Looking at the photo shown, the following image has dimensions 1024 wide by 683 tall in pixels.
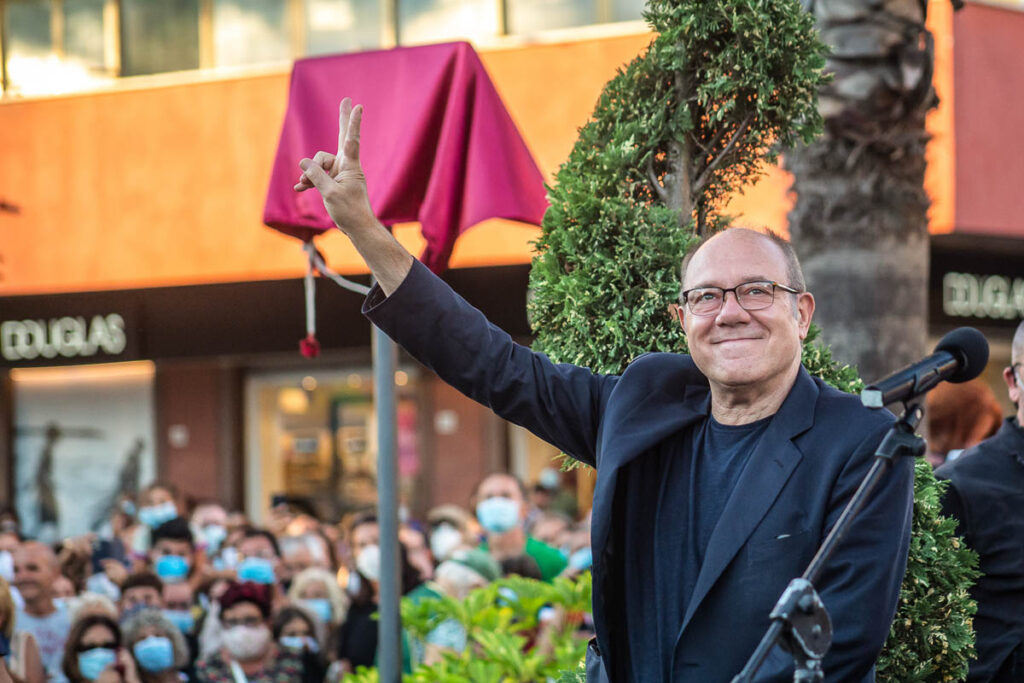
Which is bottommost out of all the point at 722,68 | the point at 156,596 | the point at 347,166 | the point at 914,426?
the point at 156,596

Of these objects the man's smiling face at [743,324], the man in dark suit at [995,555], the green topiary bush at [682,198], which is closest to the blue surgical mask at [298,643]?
the green topiary bush at [682,198]

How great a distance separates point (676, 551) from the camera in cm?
279

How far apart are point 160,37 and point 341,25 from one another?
2.15 meters

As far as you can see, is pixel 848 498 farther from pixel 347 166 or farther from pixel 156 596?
pixel 156 596

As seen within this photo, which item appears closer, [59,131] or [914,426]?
[914,426]

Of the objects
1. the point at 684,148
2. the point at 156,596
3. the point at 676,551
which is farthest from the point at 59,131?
the point at 676,551

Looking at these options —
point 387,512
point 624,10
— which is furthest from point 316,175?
point 624,10

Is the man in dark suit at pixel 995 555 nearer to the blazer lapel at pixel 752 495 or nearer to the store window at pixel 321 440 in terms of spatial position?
the blazer lapel at pixel 752 495

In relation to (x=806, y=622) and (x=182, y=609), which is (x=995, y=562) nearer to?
(x=806, y=622)

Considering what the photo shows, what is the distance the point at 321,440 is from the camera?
16.4m

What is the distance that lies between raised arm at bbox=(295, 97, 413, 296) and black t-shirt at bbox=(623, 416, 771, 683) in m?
0.65

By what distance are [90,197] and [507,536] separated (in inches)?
358

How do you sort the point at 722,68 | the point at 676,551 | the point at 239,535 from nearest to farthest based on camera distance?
the point at 676,551
the point at 722,68
the point at 239,535

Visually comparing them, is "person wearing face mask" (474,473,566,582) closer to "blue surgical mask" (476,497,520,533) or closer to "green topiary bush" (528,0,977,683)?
"blue surgical mask" (476,497,520,533)
